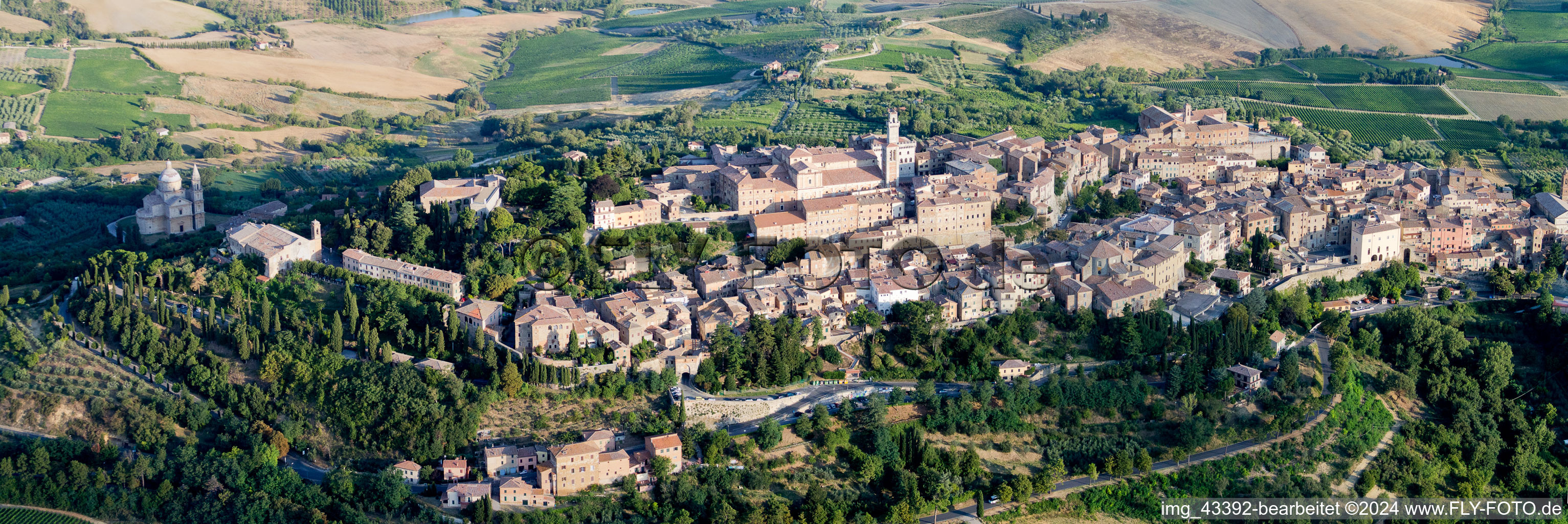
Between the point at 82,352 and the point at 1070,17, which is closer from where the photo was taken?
the point at 82,352

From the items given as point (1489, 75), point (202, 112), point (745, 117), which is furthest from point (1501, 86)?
point (202, 112)

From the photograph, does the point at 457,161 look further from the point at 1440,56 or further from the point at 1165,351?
Result: the point at 1440,56

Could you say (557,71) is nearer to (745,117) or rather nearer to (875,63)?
(875,63)

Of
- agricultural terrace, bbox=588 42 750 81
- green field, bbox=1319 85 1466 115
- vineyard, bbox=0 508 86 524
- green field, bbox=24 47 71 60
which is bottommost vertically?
vineyard, bbox=0 508 86 524

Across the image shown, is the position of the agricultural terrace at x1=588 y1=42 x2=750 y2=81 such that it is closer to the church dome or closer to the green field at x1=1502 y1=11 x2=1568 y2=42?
the church dome

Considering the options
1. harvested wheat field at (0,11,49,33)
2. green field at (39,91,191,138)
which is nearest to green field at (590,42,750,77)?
green field at (39,91,191,138)

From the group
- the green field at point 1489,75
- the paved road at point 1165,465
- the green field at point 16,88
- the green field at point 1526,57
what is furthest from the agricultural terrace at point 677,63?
the paved road at point 1165,465

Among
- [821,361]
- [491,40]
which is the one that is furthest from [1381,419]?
[491,40]
